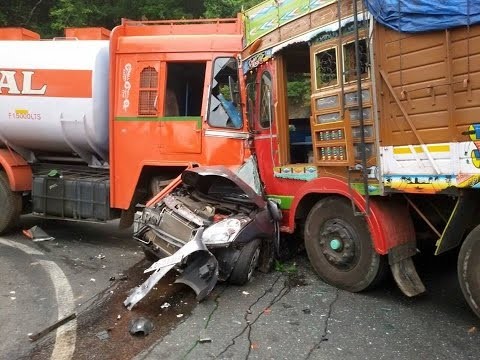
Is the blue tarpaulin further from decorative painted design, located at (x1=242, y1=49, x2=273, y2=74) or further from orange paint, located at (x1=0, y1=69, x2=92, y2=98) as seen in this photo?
orange paint, located at (x1=0, y1=69, x2=92, y2=98)

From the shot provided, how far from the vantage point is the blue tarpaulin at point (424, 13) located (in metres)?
3.40

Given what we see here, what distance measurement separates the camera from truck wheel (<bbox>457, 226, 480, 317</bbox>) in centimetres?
361

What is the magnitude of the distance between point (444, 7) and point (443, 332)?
244 centimetres

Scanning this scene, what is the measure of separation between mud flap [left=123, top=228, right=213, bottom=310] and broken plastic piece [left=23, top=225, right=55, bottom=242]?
325 cm

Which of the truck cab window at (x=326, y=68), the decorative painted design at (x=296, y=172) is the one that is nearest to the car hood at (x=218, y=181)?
the decorative painted design at (x=296, y=172)

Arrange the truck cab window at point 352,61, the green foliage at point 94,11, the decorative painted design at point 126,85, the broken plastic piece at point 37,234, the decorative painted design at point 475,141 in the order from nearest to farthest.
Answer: the decorative painted design at point 475,141 → the truck cab window at point 352,61 → the decorative painted design at point 126,85 → the broken plastic piece at point 37,234 → the green foliage at point 94,11

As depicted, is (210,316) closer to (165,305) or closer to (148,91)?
(165,305)

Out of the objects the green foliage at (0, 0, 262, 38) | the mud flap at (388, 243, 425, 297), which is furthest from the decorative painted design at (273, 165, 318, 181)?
the green foliage at (0, 0, 262, 38)

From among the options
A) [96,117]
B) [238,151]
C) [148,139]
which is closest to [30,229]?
[96,117]

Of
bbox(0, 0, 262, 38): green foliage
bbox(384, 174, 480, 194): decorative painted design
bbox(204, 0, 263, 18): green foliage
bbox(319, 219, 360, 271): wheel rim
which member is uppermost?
bbox(0, 0, 262, 38): green foliage

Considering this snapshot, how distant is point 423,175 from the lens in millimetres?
3797

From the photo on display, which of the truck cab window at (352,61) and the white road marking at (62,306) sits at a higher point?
the truck cab window at (352,61)

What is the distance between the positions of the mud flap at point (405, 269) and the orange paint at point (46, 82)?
434 cm

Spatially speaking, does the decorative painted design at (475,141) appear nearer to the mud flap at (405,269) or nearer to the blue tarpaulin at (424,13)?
the blue tarpaulin at (424,13)
